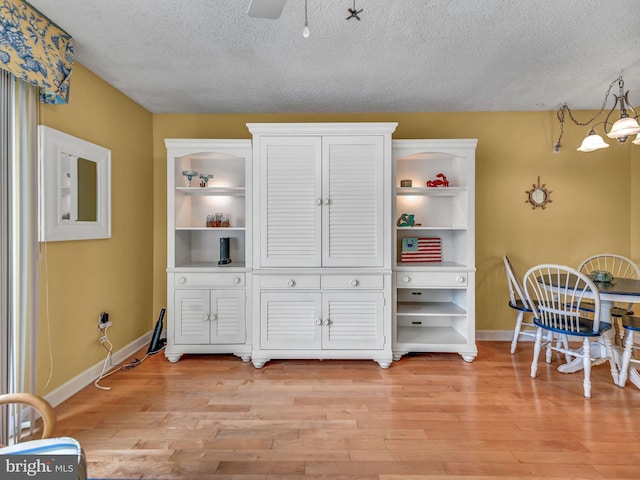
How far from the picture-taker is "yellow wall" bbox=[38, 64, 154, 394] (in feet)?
7.70

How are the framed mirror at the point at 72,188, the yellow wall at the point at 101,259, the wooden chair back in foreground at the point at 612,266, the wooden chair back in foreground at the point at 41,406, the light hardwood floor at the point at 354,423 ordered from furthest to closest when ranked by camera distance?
the wooden chair back in foreground at the point at 612,266 < the yellow wall at the point at 101,259 < the framed mirror at the point at 72,188 < the light hardwood floor at the point at 354,423 < the wooden chair back in foreground at the point at 41,406

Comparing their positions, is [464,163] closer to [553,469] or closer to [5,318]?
[553,469]

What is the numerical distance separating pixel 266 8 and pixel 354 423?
2.24 meters

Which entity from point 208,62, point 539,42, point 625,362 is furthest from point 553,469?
point 208,62

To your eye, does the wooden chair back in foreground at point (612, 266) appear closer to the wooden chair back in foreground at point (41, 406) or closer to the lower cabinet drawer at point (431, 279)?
the lower cabinet drawer at point (431, 279)

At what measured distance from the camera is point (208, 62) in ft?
8.36

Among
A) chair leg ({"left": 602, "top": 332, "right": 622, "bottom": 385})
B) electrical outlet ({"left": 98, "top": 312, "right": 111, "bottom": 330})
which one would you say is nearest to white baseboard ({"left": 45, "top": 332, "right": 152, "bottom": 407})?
electrical outlet ({"left": 98, "top": 312, "right": 111, "bottom": 330})

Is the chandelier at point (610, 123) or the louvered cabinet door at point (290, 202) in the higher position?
the chandelier at point (610, 123)

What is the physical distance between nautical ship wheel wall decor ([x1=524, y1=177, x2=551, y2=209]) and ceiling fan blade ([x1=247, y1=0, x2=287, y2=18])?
3.27 meters

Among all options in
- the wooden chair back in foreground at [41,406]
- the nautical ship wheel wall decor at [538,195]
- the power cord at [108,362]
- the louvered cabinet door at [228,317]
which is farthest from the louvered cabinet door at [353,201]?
the wooden chair back in foreground at [41,406]

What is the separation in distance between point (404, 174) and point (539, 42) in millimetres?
1577

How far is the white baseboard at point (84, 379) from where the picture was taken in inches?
93.0

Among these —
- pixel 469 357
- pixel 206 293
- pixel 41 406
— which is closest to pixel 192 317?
pixel 206 293

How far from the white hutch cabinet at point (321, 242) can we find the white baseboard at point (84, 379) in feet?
3.95
